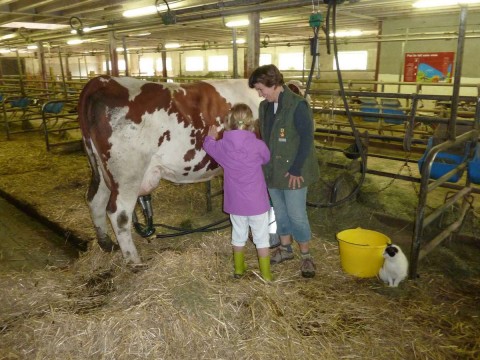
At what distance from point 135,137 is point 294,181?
1398 millimetres

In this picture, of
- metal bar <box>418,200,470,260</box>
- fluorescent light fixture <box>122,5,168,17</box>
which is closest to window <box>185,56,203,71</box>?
fluorescent light fixture <box>122,5,168,17</box>

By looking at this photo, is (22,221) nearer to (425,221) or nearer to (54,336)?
(54,336)

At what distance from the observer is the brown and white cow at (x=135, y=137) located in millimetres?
3244

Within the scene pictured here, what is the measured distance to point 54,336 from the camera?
2.53 m

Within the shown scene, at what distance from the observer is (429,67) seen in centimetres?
1094

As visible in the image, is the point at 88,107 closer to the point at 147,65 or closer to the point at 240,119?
the point at 240,119

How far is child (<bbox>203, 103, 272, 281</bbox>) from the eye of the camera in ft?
9.27

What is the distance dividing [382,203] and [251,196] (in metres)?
2.70

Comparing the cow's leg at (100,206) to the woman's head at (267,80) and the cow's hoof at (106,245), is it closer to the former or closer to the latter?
the cow's hoof at (106,245)

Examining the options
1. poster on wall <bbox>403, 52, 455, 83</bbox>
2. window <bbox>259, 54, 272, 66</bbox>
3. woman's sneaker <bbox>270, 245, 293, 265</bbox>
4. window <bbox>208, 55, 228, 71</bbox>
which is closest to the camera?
woman's sneaker <bbox>270, 245, 293, 265</bbox>

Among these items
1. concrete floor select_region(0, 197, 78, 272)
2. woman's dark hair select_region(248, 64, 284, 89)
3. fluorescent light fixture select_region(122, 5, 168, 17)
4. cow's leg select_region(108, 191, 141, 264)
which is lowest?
concrete floor select_region(0, 197, 78, 272)

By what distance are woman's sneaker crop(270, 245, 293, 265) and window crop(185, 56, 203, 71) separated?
22414mm

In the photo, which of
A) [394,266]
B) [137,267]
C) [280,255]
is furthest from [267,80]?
[137,267]

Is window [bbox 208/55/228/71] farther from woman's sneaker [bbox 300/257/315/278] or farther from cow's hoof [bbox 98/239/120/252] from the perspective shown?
woman's sneaker [bbox 300/257/315/278]
